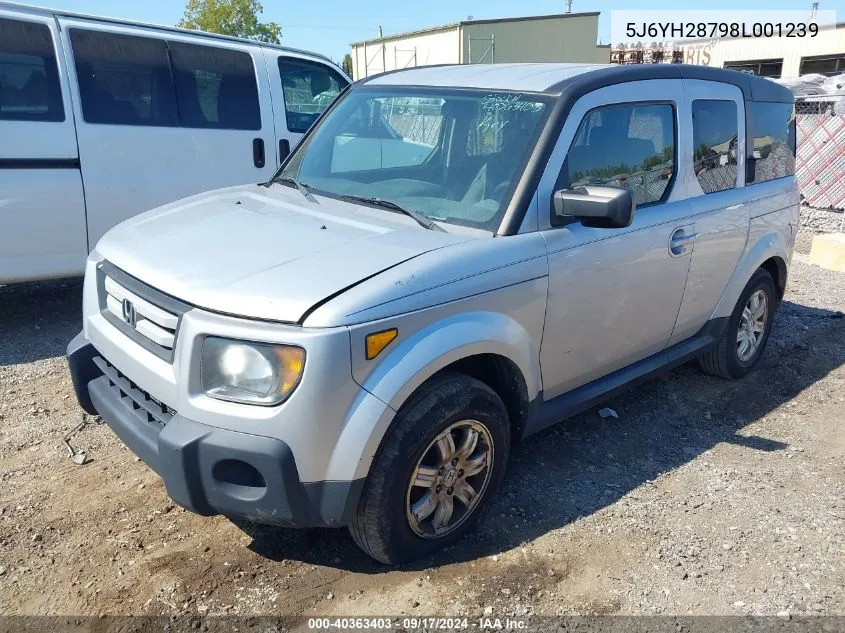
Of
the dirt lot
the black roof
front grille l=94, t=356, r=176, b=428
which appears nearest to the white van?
the dirt lot

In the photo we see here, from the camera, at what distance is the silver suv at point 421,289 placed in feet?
8.23

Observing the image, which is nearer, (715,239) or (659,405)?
(715,239)

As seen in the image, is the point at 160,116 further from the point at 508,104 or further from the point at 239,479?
the point at 239,479

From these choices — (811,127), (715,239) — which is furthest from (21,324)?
(811,127)

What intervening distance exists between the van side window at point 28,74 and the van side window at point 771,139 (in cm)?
475

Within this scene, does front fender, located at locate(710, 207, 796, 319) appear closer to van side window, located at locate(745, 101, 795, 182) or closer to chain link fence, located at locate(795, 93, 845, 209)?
van side window, located at locate(745, 101, 795, 182)

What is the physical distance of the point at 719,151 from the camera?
4.32 metres

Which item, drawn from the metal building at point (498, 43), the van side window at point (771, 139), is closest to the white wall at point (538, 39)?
the metal building at point (498, 43)

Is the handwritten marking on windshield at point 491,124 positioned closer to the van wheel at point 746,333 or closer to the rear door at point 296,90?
the van wheel at point 746,333

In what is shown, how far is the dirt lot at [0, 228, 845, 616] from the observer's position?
2.82 metres

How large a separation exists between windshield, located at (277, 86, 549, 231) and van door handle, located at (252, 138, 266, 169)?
229cm

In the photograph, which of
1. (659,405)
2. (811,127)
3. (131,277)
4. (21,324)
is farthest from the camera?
(811,127)

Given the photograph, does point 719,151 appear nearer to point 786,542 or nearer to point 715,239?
point 715,239

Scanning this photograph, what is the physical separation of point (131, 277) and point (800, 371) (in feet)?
15.3
